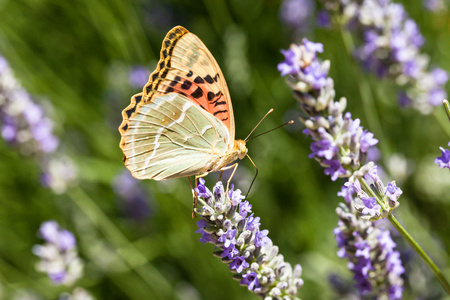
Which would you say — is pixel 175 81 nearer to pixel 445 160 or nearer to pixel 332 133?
pixel 332 133

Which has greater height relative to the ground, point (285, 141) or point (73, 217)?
point (285, 141)

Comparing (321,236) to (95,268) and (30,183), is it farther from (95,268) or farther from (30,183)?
(30,183)

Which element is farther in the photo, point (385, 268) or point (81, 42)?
point (81, 42)

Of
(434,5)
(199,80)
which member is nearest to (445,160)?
(199,80)

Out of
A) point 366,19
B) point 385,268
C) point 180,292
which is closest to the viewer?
point 385,268

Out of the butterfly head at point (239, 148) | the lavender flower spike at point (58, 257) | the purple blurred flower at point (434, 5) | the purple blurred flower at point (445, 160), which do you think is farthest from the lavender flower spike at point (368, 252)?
the purple blurred flower at point (434, 5)

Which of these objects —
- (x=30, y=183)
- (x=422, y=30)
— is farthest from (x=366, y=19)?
(x=30, y=183)
